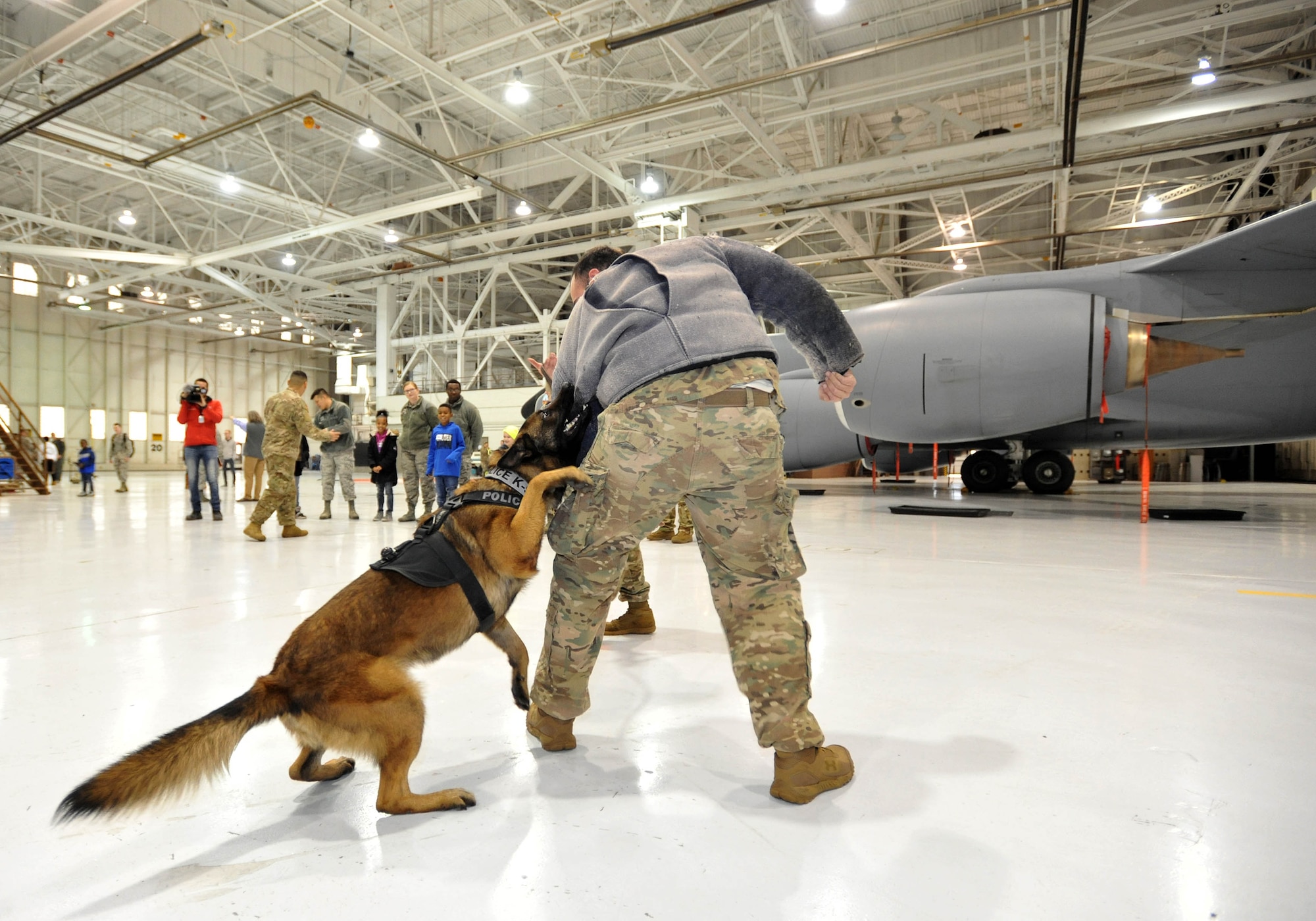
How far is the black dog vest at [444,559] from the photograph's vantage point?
1.79m

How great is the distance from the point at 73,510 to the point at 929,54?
16936mm

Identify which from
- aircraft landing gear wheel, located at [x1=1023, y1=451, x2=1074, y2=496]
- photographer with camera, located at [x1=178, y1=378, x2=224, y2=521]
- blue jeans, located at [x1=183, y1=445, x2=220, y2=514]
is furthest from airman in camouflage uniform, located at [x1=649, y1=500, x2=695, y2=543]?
aircraft landing gear wheel, located at [x1=1023, y1=451, x2=1074, y2=496]

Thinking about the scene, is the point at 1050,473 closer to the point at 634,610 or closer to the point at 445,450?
the point at 445,450

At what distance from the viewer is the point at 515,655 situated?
2186mm

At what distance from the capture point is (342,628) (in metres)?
1.67

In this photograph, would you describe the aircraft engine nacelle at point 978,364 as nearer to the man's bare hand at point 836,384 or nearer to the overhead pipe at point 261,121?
the man's bare hand at point 836,384

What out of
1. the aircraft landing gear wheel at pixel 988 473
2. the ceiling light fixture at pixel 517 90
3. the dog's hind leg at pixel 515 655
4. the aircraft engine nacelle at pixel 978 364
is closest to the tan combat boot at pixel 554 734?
the dog's hind leg at pixel 515 655

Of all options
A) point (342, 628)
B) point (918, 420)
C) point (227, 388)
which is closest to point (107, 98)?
point (918, 420)

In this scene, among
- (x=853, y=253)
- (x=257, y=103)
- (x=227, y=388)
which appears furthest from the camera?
(x=227, y=388)

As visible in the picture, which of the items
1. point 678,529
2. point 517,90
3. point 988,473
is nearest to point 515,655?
point 678,529

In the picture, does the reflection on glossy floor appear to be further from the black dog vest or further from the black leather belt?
the black leather belt

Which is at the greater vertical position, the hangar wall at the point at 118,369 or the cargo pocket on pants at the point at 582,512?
the hangar wall at the point at 118,369

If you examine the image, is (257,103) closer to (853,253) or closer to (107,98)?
(107,98)

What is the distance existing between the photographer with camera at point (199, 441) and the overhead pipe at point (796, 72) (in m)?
6.92
